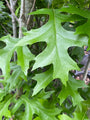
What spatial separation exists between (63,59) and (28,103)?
0.40 m

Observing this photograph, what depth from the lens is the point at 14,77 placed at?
2.51 ft

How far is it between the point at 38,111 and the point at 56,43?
0.42 meters

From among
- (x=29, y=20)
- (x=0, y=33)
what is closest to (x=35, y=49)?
(x=29, y=20)

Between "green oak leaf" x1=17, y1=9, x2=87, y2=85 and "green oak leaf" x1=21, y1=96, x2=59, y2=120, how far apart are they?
33cm

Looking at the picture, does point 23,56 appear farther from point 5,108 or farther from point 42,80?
point 5,108

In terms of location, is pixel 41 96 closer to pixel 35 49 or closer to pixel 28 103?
pixel 28 103

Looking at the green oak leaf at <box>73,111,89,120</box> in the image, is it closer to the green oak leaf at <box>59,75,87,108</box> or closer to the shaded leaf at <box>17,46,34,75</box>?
the green oak leaf at <box>59,75,87,108</box>

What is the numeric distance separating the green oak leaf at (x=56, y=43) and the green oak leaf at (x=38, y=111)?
329mm

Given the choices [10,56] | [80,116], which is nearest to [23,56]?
[10,56]

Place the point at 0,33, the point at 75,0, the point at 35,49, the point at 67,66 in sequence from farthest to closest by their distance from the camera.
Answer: the point at 0,33 < the point at 35,49 < the point at 75,0 < the point at 67,66

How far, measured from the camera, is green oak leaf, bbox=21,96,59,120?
75 cm

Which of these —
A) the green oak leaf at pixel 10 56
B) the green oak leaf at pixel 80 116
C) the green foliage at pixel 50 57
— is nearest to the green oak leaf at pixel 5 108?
the green foliage at pixel 50 57

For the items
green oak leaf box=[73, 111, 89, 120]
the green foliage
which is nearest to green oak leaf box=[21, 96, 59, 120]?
the green foliage

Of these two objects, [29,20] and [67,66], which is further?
[29,20]
